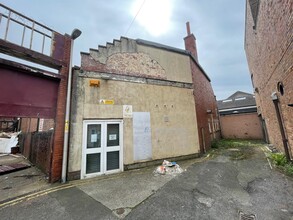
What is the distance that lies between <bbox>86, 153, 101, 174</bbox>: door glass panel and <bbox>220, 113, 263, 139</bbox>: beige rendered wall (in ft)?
55.7

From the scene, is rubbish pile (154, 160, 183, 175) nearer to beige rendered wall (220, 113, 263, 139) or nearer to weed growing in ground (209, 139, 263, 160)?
weed growing in ground (209, 139, 263, 160)

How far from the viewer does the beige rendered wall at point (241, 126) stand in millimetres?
15547

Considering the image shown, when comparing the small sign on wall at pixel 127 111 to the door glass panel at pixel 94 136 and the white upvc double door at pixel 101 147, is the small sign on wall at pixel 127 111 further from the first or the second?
the door glass panel at pixel 94 136

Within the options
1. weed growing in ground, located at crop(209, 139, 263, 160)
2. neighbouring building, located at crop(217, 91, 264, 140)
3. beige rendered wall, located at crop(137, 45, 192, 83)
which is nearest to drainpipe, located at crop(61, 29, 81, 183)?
beige rendered wall, located at crop(137, 45, 192, 83)

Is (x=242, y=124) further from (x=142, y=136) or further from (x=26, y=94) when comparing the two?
(x=26, y=94)

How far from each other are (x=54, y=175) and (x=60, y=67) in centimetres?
393

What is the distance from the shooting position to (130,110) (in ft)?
20.9

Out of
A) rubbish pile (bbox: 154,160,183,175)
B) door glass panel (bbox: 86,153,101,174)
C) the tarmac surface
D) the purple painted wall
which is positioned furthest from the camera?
rubbish pile (bbox: 154,160,183,175)

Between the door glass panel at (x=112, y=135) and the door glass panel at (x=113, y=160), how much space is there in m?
0.37

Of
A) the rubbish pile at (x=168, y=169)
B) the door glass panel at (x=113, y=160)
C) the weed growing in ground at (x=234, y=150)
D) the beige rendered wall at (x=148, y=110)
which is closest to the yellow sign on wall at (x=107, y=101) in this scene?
the beige rendered wall at (x=148, y=110)

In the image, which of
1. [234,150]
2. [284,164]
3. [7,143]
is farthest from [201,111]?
[7,143]

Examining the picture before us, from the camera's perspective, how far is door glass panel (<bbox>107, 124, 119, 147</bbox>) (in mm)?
5793

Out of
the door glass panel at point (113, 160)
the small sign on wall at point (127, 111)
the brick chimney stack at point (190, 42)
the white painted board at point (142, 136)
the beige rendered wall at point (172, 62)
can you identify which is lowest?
the door glass panel at point (113, 160)

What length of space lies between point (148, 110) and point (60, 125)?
3.76 m
